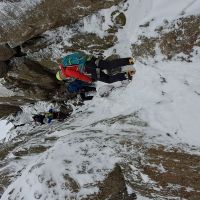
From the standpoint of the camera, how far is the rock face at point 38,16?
38.4ft

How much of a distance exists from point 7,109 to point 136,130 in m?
11.7

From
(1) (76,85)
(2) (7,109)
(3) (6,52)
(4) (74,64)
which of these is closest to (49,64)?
(1) (76,85)

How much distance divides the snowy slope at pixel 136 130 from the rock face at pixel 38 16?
1777 millimetres

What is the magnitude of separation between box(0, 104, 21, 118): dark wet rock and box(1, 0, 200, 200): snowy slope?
30.3ft

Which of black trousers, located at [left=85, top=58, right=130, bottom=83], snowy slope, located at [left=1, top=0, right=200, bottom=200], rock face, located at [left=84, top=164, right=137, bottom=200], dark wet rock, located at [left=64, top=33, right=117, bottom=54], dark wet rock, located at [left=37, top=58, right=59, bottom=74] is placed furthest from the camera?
dark wet rock, located at [left=37, top=58, right=59, bottom=74]

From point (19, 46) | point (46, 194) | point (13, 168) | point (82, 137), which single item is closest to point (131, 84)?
point (82, 137)

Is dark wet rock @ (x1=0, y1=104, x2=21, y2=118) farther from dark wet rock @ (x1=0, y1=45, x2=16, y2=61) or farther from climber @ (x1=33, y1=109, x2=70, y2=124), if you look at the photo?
dark wet rock @ (x1=0, y1=45, x2=16, y2=61)

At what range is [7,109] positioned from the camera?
766 inches

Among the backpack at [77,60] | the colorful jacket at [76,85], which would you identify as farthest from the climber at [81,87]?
the backpack at [77,60]

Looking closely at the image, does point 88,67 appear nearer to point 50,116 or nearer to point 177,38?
point 177,38

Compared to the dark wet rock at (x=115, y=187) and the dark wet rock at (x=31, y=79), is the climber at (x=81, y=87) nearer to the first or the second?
the dark wet rock at (x=31, y=79)

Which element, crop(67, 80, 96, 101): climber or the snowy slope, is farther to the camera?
crop(67, 80, 96, 101): climber

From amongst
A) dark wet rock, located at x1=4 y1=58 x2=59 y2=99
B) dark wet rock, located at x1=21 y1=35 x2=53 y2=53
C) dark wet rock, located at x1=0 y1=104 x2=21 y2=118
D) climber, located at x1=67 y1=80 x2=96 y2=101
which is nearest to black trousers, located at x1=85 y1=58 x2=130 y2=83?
climber, located at x1=67 y1=80 x2=96 y2=101

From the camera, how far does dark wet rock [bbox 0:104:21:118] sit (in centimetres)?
1905
